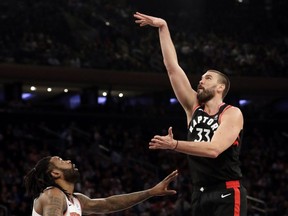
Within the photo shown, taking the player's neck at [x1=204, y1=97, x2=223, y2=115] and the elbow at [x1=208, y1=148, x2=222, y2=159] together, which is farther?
the player's neck at [x1=204, y1=97, x2=223, y2=115]

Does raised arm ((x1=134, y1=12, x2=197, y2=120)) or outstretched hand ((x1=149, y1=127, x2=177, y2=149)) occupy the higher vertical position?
raised arm ((x1=134, y1=12, x2=197, y2=120))

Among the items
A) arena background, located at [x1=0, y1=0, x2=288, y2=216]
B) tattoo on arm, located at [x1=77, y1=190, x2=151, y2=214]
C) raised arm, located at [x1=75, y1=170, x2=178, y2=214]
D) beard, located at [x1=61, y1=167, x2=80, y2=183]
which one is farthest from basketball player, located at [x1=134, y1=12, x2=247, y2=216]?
arena background, located at [x1=0, y1=0, x2=288, y2=216]

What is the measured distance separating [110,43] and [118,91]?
262 cm

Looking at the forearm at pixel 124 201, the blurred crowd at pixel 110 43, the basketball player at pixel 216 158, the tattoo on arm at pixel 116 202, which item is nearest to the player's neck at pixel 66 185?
the tattoo on arm at pixel 116 202

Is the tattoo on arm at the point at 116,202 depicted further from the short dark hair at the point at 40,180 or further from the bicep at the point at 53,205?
the bicep at the point at 53,205

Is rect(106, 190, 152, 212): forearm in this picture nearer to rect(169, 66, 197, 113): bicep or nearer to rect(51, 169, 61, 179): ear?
rect(51, 169, 61, 179): ear

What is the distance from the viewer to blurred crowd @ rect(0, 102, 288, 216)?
55.2 ft

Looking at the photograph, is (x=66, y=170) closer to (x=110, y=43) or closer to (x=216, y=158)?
(x=216, y=158)

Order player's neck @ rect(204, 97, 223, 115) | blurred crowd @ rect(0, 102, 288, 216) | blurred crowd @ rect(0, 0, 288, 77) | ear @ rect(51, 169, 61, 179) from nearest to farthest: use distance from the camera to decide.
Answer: player's neck @ rect(204, 97, 223, 115), ear @ rect(51, 169, 61, 179), blurred crowd @ rect(0, 102, 288, 216), blurred crowd @ rect(0, 0, 288, 77)

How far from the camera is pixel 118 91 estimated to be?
77.4 ft

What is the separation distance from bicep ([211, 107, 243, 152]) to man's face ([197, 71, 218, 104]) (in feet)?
0.72

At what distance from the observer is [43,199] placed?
5312mm

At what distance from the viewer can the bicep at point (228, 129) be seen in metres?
5.00

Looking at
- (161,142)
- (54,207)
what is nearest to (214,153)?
(161,142)
